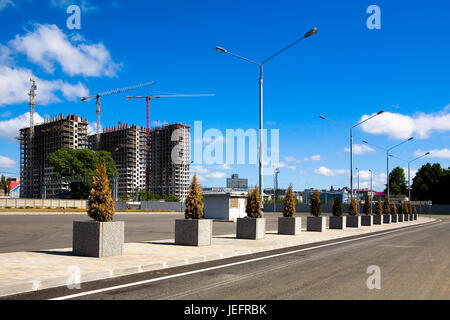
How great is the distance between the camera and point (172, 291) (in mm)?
7699

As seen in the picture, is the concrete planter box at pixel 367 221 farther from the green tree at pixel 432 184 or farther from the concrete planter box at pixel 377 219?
the green tree at pixel 432 184

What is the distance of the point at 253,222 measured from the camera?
18.7m

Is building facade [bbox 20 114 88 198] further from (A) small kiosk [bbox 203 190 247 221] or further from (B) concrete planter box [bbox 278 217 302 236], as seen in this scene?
(B) concrete planter box [bbox 278 217 302 236]

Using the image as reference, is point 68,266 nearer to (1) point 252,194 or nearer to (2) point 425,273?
(2) point 425,273

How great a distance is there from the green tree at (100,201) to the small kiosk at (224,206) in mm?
30062

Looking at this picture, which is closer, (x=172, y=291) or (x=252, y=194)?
(x=172, y=291)

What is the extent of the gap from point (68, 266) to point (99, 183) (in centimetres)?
286

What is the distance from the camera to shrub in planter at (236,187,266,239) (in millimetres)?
18609

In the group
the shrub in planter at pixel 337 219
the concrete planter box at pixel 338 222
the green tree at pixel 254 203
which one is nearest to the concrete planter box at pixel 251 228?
the green tree at pixel 254 203

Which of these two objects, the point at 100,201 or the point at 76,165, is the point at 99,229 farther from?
the point at 76,165

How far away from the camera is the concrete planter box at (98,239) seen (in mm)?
11445

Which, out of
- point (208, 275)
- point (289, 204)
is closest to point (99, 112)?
point (289, 204)

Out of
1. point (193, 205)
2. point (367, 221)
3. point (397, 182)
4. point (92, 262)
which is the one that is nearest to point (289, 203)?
point (193, 205)

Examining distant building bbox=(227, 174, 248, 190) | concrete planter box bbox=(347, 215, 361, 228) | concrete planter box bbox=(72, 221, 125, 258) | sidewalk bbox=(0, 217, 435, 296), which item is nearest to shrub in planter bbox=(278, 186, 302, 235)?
sidewalk bbox=(0, 217, 435, 296)
